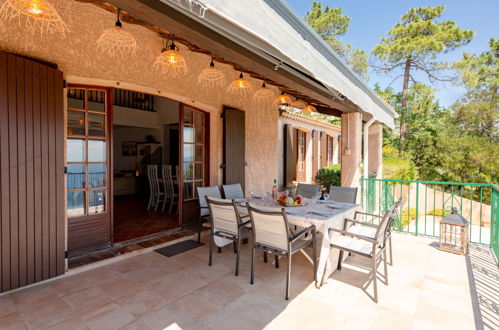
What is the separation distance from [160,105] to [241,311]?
8022 mm

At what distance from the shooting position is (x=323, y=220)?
256 cm

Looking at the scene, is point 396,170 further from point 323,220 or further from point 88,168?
point 88,168

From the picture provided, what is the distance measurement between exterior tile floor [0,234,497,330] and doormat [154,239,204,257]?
33cm

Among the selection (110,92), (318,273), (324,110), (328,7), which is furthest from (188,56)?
(328,7)

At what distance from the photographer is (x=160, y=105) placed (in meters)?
8.84

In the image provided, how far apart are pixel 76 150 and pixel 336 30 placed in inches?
600

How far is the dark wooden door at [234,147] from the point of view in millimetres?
4801

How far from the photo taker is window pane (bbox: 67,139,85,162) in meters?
3.14

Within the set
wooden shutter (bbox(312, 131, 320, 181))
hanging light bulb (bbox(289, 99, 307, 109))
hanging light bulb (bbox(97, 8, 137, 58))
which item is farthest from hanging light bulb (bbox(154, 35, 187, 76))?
wooden shutter (bbox(312, 131, 320, 181))

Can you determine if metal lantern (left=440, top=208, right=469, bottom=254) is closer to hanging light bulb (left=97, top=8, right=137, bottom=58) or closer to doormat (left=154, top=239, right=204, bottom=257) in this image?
doormat (left=154, top=239, right=204, bottom=257)

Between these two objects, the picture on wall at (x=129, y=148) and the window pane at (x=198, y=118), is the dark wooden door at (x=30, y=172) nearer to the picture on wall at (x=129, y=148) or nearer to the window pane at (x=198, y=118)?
the window pane at (x=198, y=118)

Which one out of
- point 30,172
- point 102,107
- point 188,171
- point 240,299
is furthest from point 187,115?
point 240,299

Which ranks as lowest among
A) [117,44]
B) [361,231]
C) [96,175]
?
[361,231]

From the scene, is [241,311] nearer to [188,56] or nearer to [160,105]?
[188,56]
